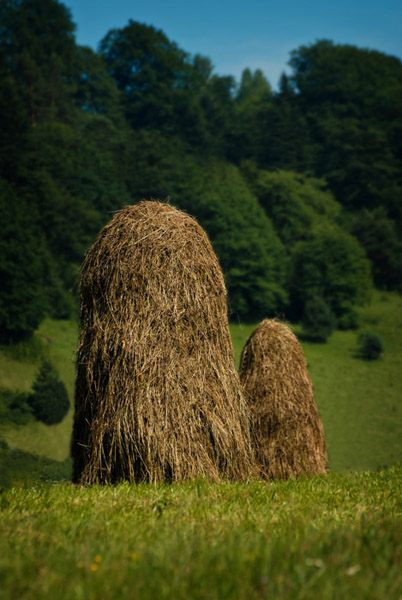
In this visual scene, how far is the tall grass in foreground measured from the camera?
9.78 feet

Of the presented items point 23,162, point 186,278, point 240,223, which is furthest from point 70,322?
point 186,278

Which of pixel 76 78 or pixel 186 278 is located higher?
pixel 76 78

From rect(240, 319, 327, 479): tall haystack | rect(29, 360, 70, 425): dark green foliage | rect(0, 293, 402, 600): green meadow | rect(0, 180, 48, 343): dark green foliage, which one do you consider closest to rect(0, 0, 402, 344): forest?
rect(0, 180, 48, 343): dark green foliage

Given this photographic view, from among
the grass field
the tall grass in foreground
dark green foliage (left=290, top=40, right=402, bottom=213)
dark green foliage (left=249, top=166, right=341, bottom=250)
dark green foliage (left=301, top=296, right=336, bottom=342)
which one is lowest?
the grass field

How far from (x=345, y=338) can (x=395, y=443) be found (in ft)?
57.5

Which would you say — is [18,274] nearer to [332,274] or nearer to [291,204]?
[332,274]

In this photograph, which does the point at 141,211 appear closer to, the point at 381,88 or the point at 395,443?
the point at 395,443

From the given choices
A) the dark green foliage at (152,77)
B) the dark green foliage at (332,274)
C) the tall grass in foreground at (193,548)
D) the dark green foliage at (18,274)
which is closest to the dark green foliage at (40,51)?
the dark green foliage at (152,77)

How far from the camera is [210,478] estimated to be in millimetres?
7387

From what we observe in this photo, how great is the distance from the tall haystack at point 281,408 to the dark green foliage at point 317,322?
3632 centimetres

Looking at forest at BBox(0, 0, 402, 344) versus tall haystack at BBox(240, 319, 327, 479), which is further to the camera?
forest at BBox(0, 0, 402, 344)

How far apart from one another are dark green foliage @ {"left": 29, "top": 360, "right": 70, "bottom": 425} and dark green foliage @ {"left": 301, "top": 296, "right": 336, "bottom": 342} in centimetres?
2269

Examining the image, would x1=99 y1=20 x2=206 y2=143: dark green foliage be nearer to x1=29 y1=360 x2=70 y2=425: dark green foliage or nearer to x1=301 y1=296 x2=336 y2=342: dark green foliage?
x1=301 y1=296 x2=336 y2=342: dark green foliage

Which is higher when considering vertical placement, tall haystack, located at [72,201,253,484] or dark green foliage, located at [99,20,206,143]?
dark green foliage, located at [99,20,206,143]
